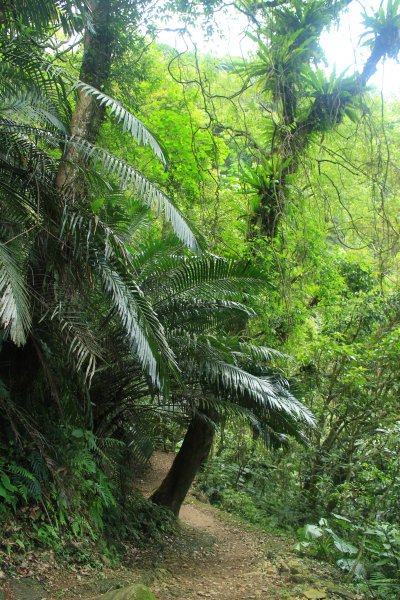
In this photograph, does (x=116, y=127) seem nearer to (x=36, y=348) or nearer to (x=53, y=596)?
(x=36, y=348)

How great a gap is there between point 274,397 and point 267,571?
2.33m

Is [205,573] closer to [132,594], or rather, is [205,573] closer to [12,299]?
[132,594]

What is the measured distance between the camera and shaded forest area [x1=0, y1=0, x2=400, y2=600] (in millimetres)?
5234

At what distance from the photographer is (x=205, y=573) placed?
729 cm

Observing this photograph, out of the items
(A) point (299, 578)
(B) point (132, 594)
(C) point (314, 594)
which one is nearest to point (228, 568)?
(A) point (299, 578)

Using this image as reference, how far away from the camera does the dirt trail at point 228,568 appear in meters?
6.08

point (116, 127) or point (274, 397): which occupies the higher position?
point (116, 127)

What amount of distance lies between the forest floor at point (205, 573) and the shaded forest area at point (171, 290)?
0.24 metres

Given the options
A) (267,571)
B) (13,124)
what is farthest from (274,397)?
(13,124)

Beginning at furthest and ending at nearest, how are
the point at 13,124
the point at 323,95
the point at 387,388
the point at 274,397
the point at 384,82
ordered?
the point at 387,388 → the point at 323,95 → the point at 274,397 → the point at 13,124 → the point at 384,82

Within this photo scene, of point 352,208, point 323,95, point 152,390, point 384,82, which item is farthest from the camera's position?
point 352,208

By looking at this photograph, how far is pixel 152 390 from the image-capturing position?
Result: 19.7 ft

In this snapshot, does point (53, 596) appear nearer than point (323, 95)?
Yes

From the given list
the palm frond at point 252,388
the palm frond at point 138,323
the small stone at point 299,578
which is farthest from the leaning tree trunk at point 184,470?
the palm frond at point 138,323
